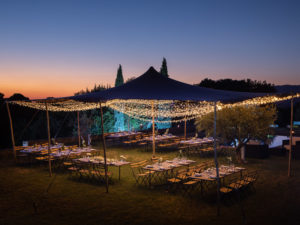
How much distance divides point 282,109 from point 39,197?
91.3ft

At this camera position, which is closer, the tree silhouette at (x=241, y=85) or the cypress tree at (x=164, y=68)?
the cypress tree at (x=164, y=68)

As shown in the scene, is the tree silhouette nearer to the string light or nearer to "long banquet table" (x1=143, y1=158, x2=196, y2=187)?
the string light

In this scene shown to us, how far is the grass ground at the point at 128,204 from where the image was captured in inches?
231

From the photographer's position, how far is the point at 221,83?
33.3 meters

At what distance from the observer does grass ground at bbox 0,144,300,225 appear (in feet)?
19.3

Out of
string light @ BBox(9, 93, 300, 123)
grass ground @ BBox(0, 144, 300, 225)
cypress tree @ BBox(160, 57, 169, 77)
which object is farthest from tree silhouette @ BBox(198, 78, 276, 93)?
grass ground @ BBox(0, 144, 300, 225)

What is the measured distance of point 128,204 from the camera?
267 inches

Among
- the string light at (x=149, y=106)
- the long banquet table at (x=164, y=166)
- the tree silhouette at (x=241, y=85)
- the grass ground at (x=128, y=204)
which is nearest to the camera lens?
the grass ground at (x=128, y=204)

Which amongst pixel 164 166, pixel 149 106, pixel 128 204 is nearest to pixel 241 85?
pixel 149 106

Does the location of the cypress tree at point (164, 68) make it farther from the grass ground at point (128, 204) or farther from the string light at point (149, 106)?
the grass ground at point (128, 204)

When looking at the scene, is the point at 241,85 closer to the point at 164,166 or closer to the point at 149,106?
the point at 149,106

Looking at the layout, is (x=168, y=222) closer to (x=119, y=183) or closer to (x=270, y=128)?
(x=119, y=183)

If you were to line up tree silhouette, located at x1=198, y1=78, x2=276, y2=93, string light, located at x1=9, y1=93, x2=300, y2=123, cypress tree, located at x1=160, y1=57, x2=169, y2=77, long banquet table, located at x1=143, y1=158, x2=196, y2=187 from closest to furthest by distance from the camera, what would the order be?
1. long banquet table, located at x1=143, y1=158, x2=196, y2=187
2. string light, located at x1=9, y1=93, x2=300, y2=123
3. cypress tree, located at x1=160, y1=57, x2=169, y2=77
4. tree silhouette, located at x1=198, y1=78, x2=276, y2=93

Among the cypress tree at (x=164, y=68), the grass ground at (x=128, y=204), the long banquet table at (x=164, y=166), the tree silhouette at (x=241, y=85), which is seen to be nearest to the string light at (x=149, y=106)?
the grass ground at (x=128, y=204)
